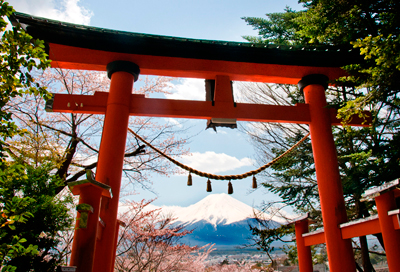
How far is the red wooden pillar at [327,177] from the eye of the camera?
3135 mm

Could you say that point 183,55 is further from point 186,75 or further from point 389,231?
point 389,231

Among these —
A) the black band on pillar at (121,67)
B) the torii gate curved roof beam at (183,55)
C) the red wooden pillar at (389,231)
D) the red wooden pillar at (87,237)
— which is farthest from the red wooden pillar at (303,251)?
the black band on pillar at (121,67)

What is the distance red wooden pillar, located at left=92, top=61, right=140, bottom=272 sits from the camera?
2.88 metres

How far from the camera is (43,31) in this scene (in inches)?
132

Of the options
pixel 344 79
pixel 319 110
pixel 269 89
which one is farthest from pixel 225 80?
pixel 269 89

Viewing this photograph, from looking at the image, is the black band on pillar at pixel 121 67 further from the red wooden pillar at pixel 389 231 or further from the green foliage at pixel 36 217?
the red wooden pillar at pixel 389 231

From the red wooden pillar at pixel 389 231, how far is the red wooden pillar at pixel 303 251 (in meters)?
1.58

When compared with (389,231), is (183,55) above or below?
above

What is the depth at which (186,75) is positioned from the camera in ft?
13.2

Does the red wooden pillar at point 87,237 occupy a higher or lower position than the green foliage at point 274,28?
lower

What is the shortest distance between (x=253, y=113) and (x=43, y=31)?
3124mm

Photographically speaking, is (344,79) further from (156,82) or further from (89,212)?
(156,82)

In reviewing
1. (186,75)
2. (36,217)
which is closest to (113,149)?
(36,217)

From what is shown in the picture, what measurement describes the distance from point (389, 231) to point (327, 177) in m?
1.29
